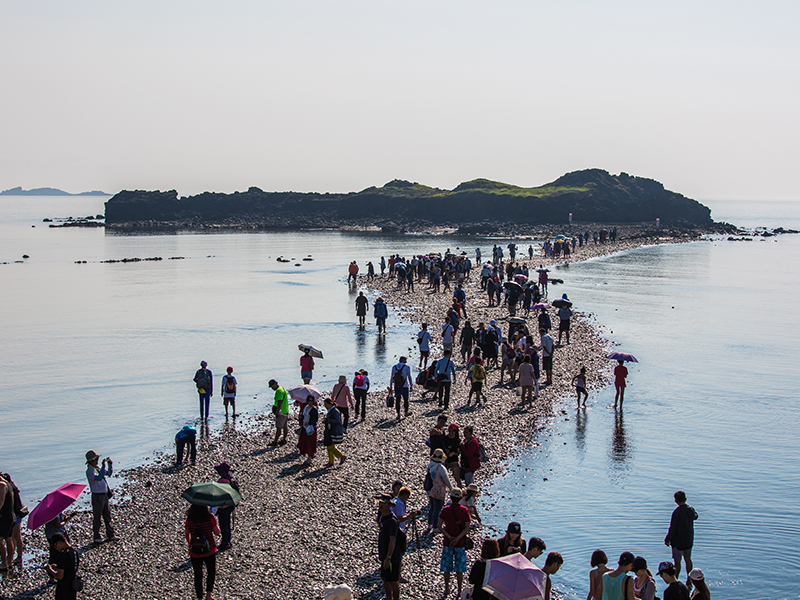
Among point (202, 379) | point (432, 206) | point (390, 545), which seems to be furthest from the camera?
point (432, 206)

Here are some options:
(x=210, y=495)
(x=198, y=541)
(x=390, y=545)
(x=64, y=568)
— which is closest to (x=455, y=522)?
(x=390, y=545)

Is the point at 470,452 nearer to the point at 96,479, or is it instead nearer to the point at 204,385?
the point at 96,479

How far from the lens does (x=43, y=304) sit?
141ft

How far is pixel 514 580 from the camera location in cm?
693

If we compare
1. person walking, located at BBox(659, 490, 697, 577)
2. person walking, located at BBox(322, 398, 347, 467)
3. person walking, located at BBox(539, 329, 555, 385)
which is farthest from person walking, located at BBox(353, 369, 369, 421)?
person walking, located at BBox(659, 490, 697, 577)

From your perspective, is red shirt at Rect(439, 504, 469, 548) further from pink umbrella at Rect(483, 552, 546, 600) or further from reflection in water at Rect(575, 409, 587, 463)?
reflection in water at Rect(575, 409, 587, 463)

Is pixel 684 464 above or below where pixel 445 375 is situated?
below

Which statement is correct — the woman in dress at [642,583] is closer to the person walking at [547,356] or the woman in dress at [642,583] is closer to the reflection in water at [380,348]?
the person walking at [547,356]

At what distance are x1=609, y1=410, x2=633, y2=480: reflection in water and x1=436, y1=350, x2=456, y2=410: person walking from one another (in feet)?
15.1

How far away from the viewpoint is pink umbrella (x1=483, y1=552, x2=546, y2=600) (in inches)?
271

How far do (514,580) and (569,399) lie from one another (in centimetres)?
1347

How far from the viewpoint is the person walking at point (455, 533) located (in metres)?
8.79

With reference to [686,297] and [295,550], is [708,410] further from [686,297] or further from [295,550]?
[686,297]

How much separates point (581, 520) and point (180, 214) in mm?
159602
